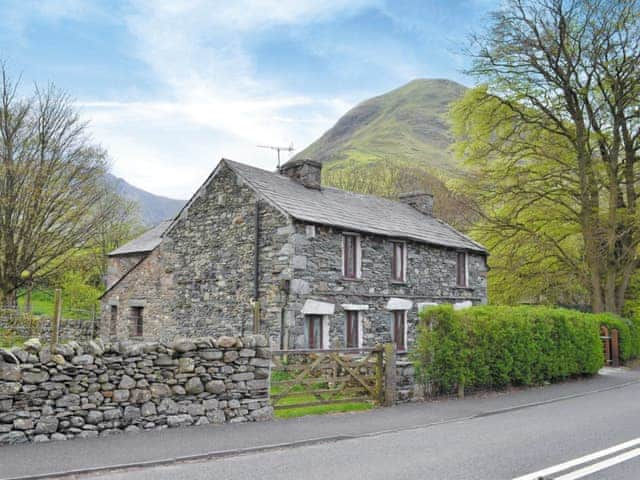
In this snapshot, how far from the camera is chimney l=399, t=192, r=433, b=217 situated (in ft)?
94.2

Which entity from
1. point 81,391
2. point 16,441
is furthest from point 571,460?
point 16,441

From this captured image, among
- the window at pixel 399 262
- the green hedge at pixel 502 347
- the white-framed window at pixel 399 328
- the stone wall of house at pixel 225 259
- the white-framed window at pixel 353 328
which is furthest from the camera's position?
the window at pixel 399 262

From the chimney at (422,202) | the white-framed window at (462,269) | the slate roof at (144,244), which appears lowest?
the white-framed window at (462,269)

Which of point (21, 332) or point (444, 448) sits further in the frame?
point (21, 332)

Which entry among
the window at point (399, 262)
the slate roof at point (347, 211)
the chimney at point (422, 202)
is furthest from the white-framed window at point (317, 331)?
the chimney at point (422, 202)

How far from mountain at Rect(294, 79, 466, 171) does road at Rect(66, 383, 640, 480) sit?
85.3 m

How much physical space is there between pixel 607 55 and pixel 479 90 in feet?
16.9

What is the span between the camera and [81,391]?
9461 millimetres

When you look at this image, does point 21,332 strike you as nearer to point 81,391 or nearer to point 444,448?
point 81,391

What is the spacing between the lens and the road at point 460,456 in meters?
7.45

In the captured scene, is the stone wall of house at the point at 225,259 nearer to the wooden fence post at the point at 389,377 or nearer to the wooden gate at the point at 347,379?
the wooden gate at the point at 347,379

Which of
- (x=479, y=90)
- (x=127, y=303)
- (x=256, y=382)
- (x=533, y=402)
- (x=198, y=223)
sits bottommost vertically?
(x=533, y=402)

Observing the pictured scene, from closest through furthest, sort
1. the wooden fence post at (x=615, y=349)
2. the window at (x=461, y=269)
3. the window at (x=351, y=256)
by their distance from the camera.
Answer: the window at (x=351, y=256), the wooden fence post at (x=615, y=349), the window at (x=461, y=269)

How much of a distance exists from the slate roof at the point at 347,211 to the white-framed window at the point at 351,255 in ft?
1.60
